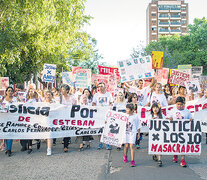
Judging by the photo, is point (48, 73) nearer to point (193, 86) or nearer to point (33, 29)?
point (33, 29)

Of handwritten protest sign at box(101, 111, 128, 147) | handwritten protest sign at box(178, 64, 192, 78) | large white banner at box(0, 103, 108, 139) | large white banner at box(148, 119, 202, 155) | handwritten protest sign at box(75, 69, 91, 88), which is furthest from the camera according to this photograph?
handwritten protest sign at box(178, 64, 192, 78)

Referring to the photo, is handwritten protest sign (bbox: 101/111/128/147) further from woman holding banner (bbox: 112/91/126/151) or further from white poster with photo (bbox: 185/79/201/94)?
white poster with photo (bbox: 185/79/201/94)

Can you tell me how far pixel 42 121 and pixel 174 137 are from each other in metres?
3.39

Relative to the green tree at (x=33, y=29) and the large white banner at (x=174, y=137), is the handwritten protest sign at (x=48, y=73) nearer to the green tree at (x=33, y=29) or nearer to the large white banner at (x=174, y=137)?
the green tree at (x=33, y=29)

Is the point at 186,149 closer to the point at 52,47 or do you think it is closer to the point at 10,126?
the point at 10,126

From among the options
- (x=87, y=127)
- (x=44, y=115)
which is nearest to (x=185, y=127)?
(x=87, y=127)

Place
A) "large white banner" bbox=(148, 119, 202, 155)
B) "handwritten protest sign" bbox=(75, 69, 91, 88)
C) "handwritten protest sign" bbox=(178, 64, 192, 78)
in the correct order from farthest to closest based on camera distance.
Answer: "handwritten protest sign" bbox=(178, 64, 192, 78), "handwritten protest sign" bbox=(75, 69, 91, 88), "large white banner" bbox=(148, 119, 202, 155)

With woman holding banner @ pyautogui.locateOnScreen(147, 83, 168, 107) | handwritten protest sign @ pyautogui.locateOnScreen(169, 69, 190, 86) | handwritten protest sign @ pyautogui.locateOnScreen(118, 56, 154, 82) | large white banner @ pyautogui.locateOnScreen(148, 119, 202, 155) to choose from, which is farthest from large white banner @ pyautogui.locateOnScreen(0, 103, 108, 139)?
handwritten protest sign @ pyautogui.locateOnScreen(169, 69, 190, 86)

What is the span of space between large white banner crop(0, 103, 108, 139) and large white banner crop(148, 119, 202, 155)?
75.6 inches

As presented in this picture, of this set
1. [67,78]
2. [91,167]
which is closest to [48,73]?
[67,78]

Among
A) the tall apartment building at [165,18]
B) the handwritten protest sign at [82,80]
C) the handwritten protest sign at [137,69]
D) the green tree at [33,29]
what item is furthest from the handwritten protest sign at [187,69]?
the tall apartment building at [165,18]

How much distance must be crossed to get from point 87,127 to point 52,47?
9253 mm

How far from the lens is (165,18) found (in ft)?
289

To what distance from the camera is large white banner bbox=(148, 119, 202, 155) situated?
606 cm
